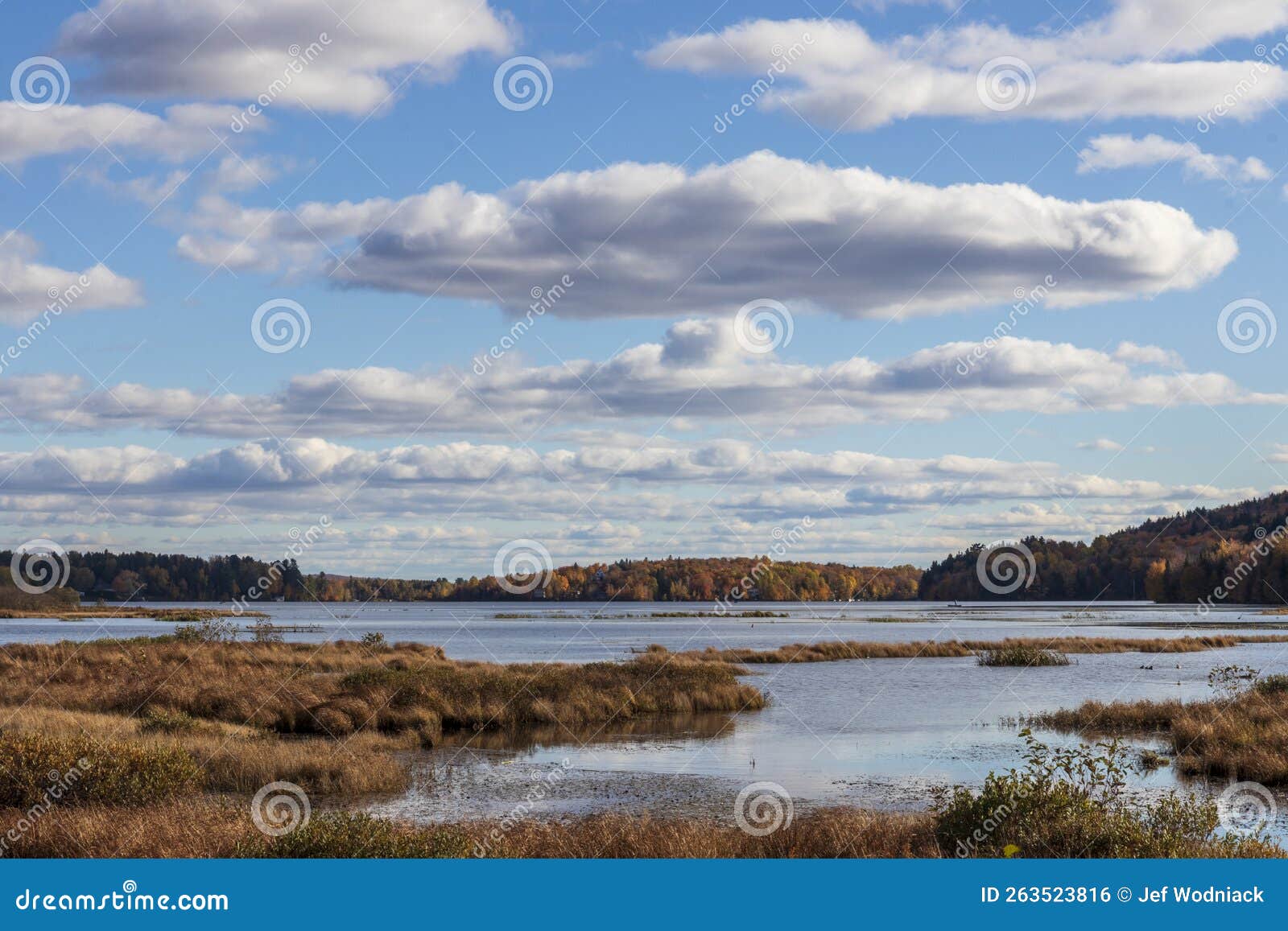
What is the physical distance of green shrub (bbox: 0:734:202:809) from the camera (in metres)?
18.3

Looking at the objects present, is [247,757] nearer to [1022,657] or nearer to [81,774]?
[81,774]

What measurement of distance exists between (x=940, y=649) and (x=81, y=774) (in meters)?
66.3

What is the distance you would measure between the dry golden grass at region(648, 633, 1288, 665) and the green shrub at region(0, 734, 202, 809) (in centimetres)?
4936

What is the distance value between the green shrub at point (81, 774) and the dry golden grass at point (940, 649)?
162 feet

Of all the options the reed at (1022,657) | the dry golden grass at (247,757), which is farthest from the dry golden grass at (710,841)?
the reed at (1022,657)

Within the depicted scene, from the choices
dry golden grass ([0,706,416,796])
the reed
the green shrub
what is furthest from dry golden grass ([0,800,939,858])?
the reed

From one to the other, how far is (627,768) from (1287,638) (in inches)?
3077

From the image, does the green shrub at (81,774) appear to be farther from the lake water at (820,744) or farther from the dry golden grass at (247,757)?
the lake water at (820,744)

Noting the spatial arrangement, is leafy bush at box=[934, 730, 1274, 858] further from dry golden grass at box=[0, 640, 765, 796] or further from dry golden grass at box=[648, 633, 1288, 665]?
dry golden grass at box=[648, 633, 1288, 665]

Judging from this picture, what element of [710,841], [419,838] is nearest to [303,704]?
[419,838]

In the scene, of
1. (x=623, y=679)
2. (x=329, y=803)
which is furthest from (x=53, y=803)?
(x=623, y=679)

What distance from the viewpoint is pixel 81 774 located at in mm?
18453

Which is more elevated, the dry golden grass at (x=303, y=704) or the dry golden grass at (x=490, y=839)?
the dry golden grass at (x=490, y=839)

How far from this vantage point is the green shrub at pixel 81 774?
18328mm
